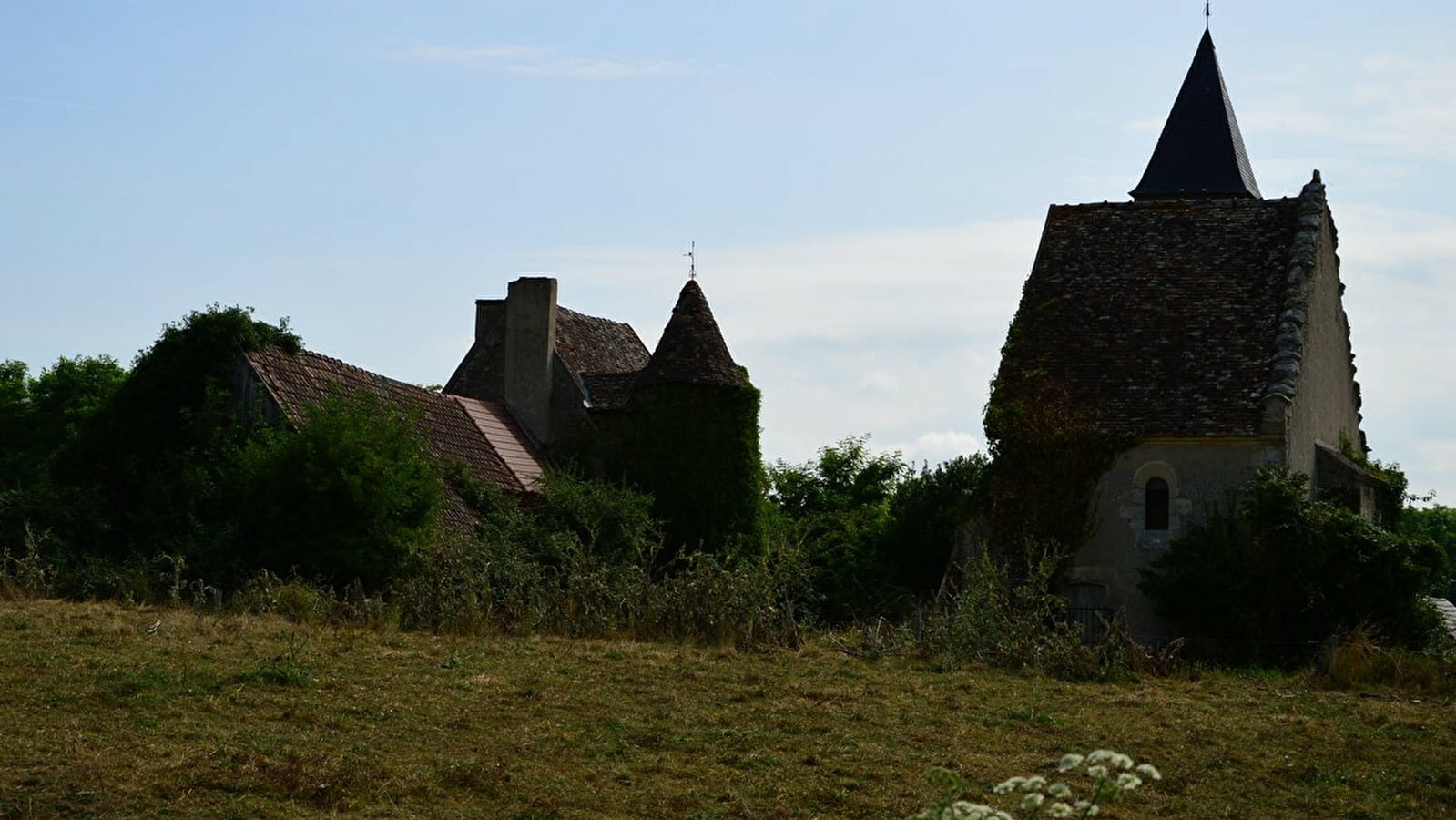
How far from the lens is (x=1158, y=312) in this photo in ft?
92.3

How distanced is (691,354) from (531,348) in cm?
476

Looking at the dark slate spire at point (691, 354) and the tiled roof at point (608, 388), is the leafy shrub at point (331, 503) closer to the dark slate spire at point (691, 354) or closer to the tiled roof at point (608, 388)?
the dark slate spire at point (691, 354)

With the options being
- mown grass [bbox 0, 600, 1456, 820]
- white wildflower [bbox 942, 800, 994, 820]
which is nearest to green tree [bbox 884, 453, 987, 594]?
mown grass [bbox 0, 600, 1456, 820]

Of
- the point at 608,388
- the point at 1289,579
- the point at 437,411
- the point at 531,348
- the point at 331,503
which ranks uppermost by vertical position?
the point at 531,348

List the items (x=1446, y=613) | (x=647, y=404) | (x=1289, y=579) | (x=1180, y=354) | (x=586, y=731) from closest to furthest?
1. (x=586, y=731)
2. (x=1289, y=579)
3. (x=1180, y=354)
4. (x=1446, y=613)
5. (x=647, y=404)

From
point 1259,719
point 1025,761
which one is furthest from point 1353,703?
point 1025,761

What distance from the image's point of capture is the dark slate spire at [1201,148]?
149ft

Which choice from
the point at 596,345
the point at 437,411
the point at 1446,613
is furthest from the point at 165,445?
the point at 1446,613

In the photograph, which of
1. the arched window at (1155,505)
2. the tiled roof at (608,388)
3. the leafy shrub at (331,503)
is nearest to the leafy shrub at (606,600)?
the leafy shrub at (331,503)

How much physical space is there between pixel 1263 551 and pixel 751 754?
14397 millimetres

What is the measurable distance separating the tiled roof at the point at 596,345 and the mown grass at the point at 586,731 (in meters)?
19.5

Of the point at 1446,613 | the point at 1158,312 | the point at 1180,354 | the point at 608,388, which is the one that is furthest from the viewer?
the point at 608,388

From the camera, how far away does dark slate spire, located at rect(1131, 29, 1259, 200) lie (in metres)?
45.3

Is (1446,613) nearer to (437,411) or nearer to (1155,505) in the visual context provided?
(1155,505)
